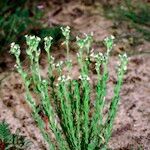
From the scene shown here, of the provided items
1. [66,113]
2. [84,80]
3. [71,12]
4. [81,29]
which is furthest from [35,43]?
[71,12]

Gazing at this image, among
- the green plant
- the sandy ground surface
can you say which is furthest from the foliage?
the green plant

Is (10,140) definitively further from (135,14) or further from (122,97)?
(135,14)

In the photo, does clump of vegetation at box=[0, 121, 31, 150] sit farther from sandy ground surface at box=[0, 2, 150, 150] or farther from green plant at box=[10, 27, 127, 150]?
green plant at box=[10, 27, 127, 150]

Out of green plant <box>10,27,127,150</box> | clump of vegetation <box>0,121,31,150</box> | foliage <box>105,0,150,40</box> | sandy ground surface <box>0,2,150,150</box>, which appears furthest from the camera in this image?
foliage <box>105,0,150,40</box>

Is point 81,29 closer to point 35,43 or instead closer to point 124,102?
point 124,102

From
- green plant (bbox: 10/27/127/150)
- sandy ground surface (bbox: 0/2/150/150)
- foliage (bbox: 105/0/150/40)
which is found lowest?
sandy ground surface (bbox: 0/2/150/150)
